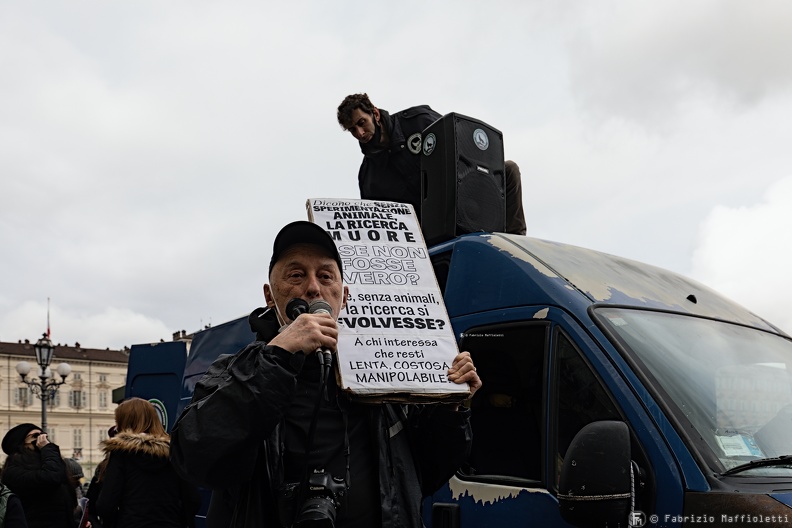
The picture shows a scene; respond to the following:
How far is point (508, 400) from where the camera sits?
3699 millimetres

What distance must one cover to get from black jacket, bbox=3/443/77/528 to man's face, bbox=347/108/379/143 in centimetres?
352

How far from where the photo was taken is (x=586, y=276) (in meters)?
3.72

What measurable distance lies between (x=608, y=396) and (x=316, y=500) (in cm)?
134

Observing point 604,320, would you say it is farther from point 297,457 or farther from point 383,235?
point 297,457

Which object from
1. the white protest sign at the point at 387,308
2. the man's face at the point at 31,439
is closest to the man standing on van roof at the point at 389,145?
the white protest sign at the point at 387,308

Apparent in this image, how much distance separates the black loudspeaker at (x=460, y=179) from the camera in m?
4.82

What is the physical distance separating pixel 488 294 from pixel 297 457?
5.48 feet

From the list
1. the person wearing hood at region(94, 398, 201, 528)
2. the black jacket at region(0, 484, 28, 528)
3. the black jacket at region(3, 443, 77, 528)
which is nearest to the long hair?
the person wearing hood at region(94, 398, 201, 528)

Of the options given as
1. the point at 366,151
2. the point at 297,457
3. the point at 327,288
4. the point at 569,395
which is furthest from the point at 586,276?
the point at 366,151

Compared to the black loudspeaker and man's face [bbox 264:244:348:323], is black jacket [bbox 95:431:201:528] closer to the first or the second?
the black loudspeaker

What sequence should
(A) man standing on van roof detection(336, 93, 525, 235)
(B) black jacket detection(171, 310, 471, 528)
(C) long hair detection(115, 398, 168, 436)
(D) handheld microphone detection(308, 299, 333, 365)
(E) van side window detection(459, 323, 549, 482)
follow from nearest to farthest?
(B) black jacket detection(171, 310, 471, 528), (D) handheld microphone detection(308, 299, 333, 365), (E) van side window detection(459, 323, 549, 482), (C) long hair detection(115, 398, 168, 436), (A) man standing on van roof detection(336, 93, 525, 235)

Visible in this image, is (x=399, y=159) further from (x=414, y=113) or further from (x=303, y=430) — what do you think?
(x=303, y=430)

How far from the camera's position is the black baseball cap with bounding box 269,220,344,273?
270 cm

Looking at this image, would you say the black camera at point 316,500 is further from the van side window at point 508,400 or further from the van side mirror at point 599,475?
the van side window at point 508,400
